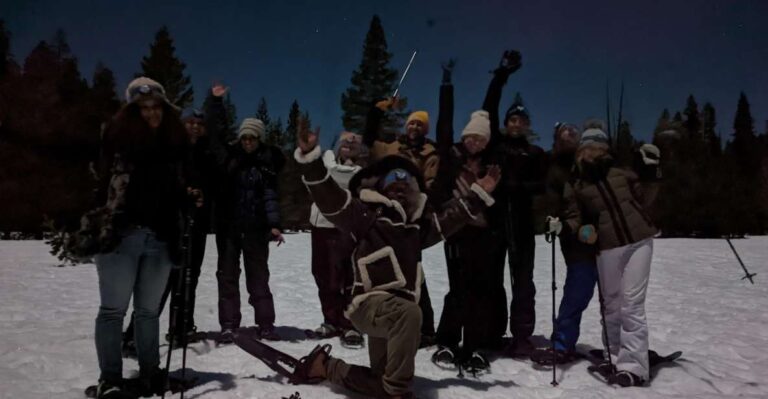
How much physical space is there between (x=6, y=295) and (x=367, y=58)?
14.9 meters

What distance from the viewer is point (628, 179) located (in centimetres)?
474

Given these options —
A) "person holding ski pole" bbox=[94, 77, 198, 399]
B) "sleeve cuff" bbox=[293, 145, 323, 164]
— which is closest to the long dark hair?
"person holding ski pole" bbox=[94, 77, 198, 399]

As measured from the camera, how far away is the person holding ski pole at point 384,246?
3633 millimetres

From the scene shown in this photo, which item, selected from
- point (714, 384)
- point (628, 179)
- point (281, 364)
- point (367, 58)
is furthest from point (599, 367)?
point (367, 58)

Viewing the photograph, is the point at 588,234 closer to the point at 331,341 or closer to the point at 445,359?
the point at 445,359

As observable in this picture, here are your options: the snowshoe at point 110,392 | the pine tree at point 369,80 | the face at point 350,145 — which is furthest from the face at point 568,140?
the pine tree at point 369,80

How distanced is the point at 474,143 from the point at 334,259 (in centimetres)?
231

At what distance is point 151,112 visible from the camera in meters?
3.70

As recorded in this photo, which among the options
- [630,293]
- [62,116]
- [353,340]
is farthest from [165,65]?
[630,293]

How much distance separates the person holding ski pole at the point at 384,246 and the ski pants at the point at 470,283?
0.82 meters

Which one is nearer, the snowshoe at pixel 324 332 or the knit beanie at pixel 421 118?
the knit beanie at pixel 421 118

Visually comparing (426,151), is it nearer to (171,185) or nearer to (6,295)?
(171,185)

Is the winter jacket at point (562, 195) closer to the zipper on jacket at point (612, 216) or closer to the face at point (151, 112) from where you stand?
the zipper on jacket at point (612, 216)

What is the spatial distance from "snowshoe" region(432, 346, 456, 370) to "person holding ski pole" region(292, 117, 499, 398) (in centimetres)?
114
